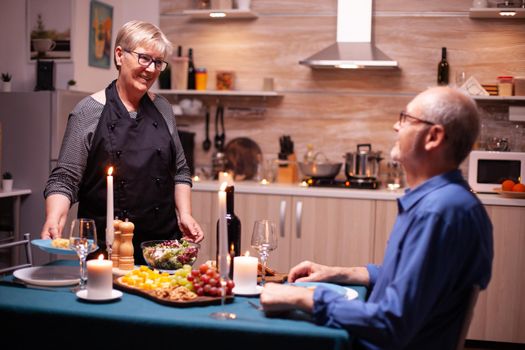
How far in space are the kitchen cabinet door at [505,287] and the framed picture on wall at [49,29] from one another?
10.2 ft

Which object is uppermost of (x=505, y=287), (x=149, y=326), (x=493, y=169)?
(x=493, y=169)

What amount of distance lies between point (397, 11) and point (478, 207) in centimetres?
364

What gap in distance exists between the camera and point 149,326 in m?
1.82

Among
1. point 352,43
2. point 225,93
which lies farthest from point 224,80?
point 352,43

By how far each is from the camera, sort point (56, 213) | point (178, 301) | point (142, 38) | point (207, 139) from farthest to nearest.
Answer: point (207, 139)
point (142, 38)
point (56, 213)
point (178, 301)

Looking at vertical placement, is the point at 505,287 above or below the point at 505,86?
below

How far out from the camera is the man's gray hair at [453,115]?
72.2 inches

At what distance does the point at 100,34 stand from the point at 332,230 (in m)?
2.28

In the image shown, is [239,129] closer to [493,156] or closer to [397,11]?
[397,11]

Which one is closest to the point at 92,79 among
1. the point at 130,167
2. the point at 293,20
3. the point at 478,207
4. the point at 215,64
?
the point at 215,64

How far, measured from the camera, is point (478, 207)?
5.98 ft

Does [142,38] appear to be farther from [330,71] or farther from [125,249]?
[330,71]

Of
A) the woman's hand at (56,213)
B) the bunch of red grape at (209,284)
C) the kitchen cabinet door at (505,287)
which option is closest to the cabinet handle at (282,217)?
the kitchen cabinet door at (505,287)

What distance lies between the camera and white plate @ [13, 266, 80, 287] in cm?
214
